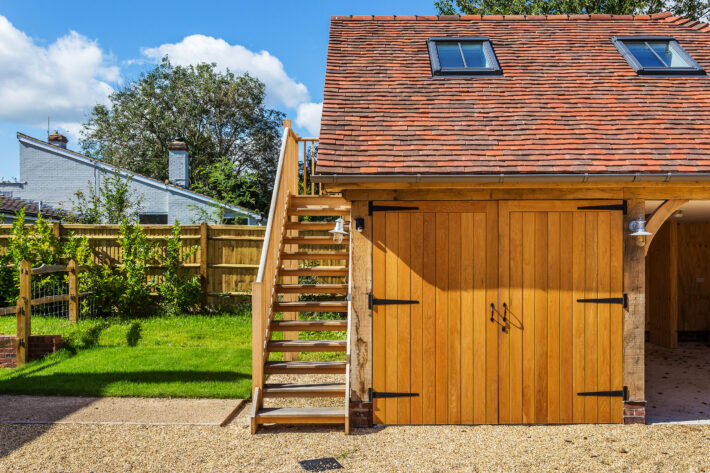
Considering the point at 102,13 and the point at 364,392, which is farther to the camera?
the point at 102,13

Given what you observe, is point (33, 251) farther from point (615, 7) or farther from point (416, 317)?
point (615, 7)

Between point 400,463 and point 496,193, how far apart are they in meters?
2.90

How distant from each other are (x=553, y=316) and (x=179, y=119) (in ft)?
91.5

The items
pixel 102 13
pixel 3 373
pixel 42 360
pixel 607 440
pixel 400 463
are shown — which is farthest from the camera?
pixel 102 13

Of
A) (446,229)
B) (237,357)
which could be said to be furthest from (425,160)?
(237,357)

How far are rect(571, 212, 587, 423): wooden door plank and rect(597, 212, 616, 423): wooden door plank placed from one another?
0.18 metres

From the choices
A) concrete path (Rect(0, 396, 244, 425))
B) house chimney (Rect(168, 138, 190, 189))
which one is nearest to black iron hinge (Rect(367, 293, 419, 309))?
concrete path (Rect(0, 396, 244, 425))

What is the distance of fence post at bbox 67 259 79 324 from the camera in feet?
30.6

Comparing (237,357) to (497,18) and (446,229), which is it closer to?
(446,229)

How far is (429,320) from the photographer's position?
5.50m

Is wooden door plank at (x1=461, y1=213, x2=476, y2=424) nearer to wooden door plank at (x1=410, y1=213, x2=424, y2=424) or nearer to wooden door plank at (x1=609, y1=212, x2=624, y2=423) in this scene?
wooden door plank at (x1=410, y1=213, x2=424, y2=424)

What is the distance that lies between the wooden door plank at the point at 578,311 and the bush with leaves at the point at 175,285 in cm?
740

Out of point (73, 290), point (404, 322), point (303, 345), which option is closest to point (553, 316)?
point (404, 322)

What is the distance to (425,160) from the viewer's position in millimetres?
5426
